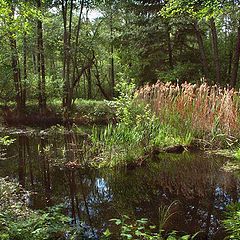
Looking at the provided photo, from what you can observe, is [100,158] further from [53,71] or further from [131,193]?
[53,71]

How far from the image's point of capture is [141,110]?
21.4ft

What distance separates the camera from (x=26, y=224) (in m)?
2.62

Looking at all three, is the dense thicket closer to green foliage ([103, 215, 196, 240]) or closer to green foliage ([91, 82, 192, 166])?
green foliage ([91, 82, 192, 166])

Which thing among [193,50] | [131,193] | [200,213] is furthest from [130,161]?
[193,50]

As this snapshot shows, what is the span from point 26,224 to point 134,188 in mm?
2070

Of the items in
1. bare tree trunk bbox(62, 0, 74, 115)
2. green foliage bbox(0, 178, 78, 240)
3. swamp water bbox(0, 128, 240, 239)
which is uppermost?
bare tree trunk bbox(62, 0, 74, 115)

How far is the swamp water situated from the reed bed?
788 mm

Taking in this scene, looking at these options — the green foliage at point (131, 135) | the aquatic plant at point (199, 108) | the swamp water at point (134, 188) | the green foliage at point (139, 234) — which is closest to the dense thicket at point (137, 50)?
the aquatic plant at point (199, 108)

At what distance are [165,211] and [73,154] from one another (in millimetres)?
3086

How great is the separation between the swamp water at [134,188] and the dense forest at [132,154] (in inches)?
0.5

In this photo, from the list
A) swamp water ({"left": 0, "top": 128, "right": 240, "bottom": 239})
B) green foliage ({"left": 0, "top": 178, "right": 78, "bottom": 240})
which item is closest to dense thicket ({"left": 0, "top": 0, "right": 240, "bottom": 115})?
swamp water ({"left": 0, "top": 128, "right": 240, "bottom": 239})

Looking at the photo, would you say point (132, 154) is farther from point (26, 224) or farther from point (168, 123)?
point (26, 224)

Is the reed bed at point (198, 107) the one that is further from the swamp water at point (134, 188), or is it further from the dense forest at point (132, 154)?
the swamp water at point (134, 188)

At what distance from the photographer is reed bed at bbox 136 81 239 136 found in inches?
247
